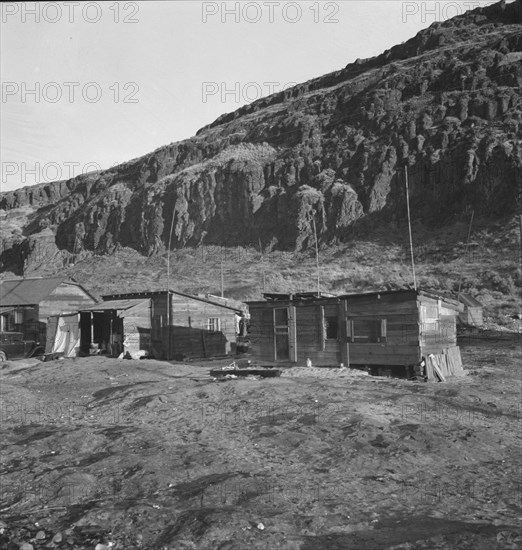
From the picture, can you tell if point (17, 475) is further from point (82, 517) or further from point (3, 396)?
point (3, 396)

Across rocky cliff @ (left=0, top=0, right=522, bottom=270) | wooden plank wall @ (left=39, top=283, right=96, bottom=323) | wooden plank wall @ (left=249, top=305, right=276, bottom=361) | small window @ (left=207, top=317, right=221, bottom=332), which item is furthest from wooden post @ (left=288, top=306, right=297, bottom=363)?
rocky cliff @ (left=0, top=0, right=522, bottom=270)

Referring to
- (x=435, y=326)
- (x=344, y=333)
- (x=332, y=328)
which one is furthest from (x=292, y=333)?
(x=435, y=326)

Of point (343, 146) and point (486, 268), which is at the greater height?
point (343, 146)

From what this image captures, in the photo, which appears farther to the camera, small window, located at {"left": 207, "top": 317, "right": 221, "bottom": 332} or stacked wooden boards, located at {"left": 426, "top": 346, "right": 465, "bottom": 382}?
small window, located at {"left": 207, "top": 317, "right": 221, "bottom": 332}

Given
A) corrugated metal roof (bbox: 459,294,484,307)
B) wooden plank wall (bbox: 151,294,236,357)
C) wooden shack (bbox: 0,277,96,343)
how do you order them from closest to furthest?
wooden plank wall (bbox: 151,294,236,357) → wooden shack (bbox: 0,277,96,343) → corrugated metal roof (bbox: 459,294,484,307)

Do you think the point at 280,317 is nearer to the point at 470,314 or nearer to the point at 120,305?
the point at 120,305

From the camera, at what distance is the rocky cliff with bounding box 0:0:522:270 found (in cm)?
6981

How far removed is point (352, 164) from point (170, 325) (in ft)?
188

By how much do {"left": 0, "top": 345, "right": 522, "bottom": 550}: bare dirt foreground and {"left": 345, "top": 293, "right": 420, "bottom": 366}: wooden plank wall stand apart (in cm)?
213

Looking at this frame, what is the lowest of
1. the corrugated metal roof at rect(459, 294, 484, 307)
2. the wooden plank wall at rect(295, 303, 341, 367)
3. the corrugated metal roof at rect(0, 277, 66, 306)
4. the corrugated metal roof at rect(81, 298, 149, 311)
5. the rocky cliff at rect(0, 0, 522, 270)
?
the wooden plank wall at rect(295, 303, 341, 367)

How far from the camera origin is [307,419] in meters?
12.5

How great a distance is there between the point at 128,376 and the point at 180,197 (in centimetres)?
7067

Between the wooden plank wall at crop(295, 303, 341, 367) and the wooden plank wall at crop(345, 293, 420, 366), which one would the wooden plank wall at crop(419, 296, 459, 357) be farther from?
the wooden plank wall at crop(295, 303, 341, 367)

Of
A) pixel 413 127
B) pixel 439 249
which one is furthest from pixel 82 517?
pixel 413 127
